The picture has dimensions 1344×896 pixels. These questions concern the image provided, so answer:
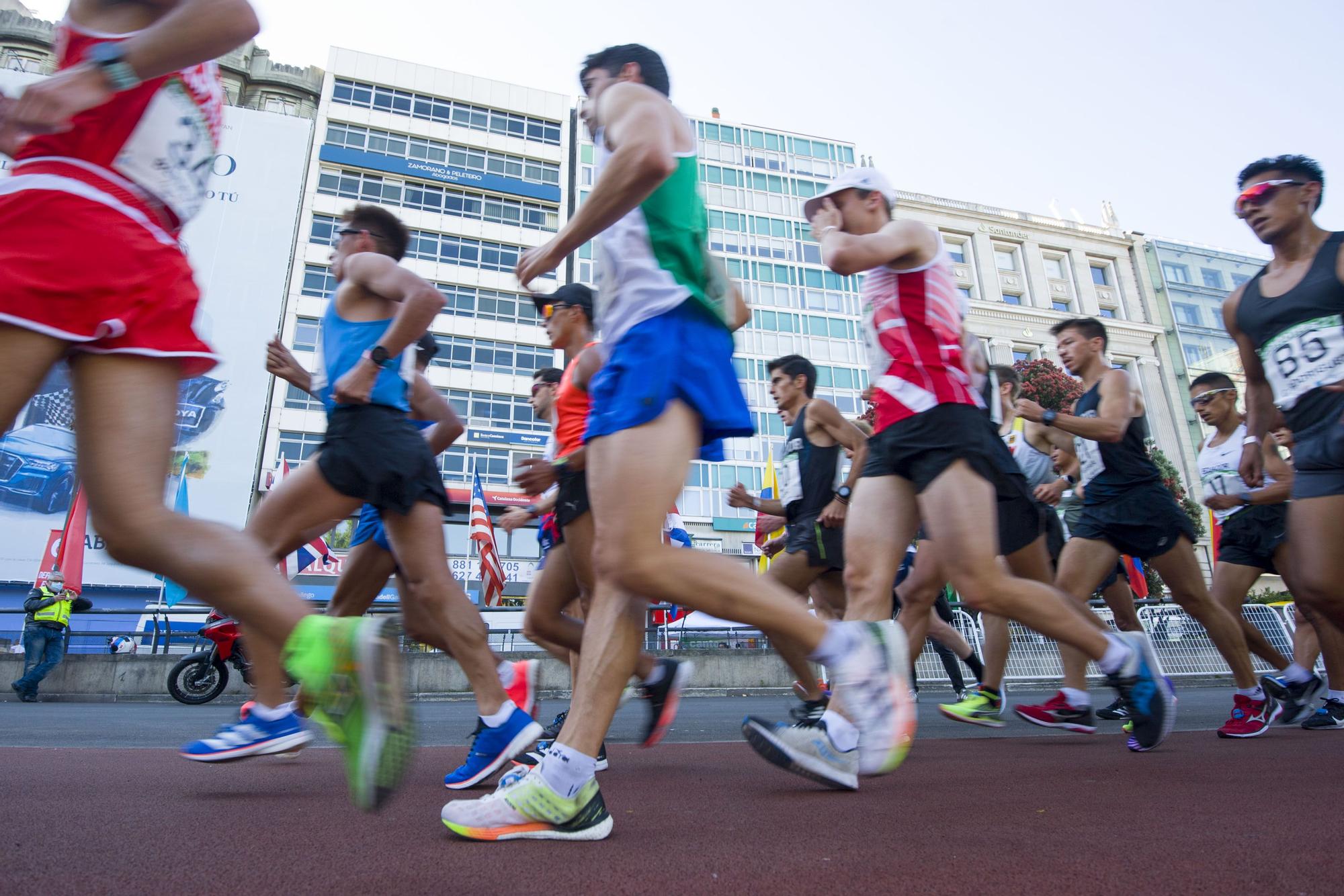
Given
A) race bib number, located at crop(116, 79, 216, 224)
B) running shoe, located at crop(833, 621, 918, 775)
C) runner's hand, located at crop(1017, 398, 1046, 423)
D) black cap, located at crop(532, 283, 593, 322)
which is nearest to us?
race bib number, located at crop(116, 79, 216, 224)

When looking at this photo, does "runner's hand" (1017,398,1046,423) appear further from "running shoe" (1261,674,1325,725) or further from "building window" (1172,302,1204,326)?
"building window" (1172,302,1204,326)

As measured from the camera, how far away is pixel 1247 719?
13.5ft

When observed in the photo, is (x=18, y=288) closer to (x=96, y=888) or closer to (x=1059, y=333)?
(x=96, y=888)

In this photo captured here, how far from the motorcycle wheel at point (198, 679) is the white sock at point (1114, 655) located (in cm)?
918

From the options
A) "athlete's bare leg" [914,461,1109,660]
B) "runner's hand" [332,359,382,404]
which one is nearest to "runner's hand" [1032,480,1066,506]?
"athlete's bare leg" [914,461,1109,660]

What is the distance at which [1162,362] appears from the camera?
41.7 m

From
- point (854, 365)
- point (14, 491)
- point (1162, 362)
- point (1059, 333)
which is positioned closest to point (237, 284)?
point (14, 491)

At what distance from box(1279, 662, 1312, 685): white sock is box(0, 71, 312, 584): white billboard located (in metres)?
35.4

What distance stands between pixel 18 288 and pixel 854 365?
42134 millimetres

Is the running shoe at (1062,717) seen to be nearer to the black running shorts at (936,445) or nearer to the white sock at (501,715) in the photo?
the black running shorts at (936,445)

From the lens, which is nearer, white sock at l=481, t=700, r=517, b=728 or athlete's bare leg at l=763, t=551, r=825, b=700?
white sock at l=481, t=700, r=517, b=728

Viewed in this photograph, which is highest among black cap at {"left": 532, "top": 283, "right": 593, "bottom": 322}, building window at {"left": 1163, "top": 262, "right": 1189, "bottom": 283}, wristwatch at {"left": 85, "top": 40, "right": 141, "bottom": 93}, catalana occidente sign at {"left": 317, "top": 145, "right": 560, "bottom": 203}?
catalana occidente sign at {"left": 317, "top": 145, "right": 560, "bottom": 203}

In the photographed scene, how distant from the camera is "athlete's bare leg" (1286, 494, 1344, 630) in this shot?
266 centimetres

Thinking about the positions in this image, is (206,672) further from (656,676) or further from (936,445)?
(936,445)
